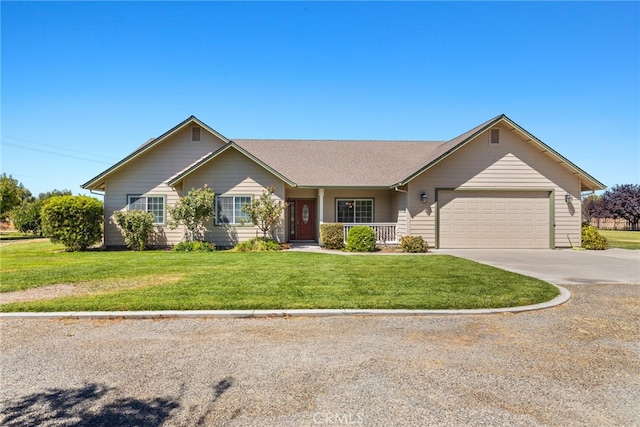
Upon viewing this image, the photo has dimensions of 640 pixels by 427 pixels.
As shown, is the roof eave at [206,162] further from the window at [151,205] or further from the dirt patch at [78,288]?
the dirt patch at [78,288]

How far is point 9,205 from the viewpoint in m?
28.1

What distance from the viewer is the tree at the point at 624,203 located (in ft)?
130

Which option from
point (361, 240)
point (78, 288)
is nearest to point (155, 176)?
point (361, 240)

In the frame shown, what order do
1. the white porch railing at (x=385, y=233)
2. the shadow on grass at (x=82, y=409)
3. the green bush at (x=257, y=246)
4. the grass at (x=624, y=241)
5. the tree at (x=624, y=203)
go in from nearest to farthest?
the shadow on grass at (x=82, y=409)
the green bush at (x=257, y=246)
the white porch railing at (x=385, y=233)
the grass at (x=624, y=241)
the tree at (x=624, y=203)

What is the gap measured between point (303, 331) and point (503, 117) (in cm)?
1465

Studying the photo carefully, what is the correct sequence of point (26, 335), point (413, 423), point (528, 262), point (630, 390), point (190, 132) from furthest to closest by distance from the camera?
point (190, 132), point (528, 262), point (26, 335), point (630, 390), point (413, 423)

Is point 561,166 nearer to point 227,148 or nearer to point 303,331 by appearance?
point 227,148

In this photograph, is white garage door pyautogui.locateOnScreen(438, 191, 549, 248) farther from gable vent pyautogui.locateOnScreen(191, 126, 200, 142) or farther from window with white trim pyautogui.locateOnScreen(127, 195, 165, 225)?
window with white trim pyautogui.locateOnScreen(127, 195, 165, 225)

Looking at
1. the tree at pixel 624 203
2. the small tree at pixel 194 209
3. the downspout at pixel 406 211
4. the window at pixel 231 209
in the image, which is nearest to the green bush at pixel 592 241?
the downspout at pixel 406 211

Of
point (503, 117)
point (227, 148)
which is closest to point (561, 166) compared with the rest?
point (503, 117)

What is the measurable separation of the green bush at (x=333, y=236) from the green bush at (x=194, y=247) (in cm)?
489

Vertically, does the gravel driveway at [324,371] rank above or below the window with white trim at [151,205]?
below

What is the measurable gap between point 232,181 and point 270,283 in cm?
958

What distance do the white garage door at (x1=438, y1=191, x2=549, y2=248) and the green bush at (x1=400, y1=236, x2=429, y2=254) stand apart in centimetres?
153
